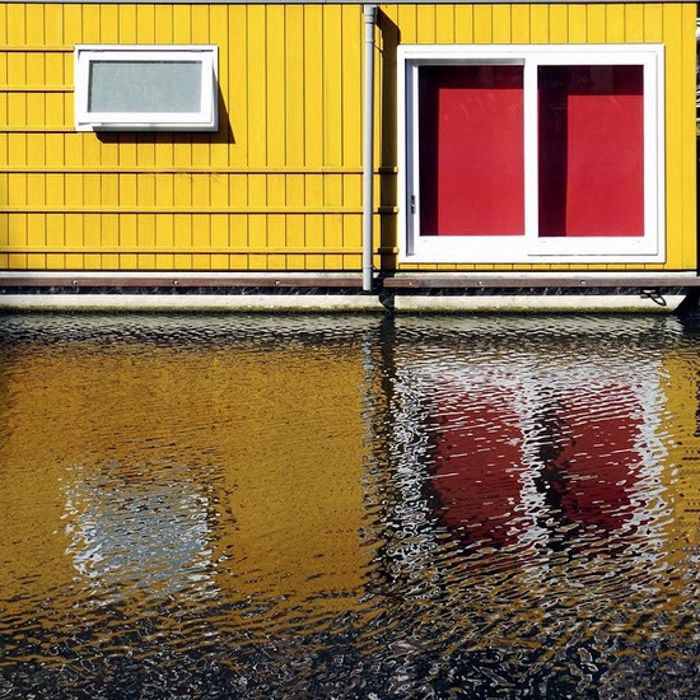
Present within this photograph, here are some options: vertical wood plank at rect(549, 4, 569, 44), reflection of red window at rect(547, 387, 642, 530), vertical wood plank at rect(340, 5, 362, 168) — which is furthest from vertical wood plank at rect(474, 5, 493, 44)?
reflection of red window at rect(547, 387, 642, 530)

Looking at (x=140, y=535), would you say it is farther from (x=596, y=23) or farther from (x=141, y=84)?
(x=596, y=23)

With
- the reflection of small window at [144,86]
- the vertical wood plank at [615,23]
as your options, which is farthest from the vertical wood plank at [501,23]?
the reflection of small window at [144,86]

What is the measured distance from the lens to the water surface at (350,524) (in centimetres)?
370

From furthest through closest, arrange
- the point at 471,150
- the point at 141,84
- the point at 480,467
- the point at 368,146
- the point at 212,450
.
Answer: the point at 471,150 → the point at 141,84 → the point at 368,146 → the point at 212,450 → the point at 480,467

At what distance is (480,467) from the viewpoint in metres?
6.19

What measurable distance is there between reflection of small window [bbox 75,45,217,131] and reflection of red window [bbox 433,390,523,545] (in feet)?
15.5

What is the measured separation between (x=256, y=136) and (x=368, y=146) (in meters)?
0.85

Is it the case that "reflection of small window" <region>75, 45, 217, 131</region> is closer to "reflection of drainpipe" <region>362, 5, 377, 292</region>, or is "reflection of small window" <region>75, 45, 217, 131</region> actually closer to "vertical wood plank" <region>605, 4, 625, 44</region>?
"reflection of drainpipe" <region>362, 5, 377, 292</region>

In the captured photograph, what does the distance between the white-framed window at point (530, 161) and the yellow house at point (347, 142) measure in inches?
0.6

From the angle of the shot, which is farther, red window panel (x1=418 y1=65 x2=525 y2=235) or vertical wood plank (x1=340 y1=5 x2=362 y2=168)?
red window panel (x1=418 y1=65 x2=525 y2=235)

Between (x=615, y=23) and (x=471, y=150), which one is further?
(x=471, y=150)

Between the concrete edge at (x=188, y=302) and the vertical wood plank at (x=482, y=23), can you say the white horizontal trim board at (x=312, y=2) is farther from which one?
the concrete edge at (x=188, y=302)

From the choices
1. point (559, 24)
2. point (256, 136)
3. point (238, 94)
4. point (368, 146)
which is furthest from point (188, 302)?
point (559, 24)

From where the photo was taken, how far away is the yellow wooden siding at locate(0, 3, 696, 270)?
1195 centimetres
